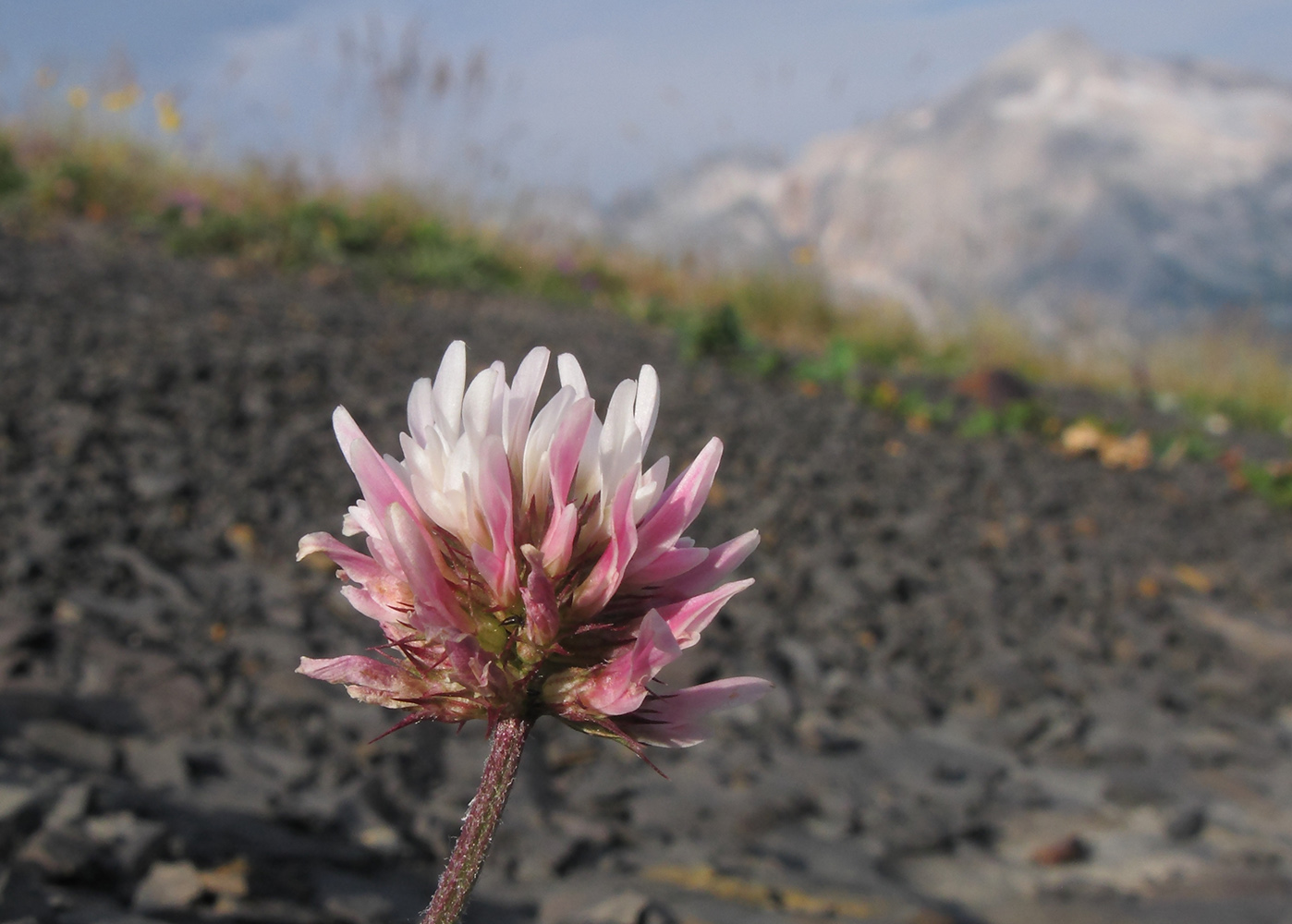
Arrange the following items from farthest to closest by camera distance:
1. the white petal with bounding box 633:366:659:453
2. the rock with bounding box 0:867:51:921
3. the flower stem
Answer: the rock with bounding box 0:867:51:921 → the white petal with bounding box 633:366:659:453 → the flower stem

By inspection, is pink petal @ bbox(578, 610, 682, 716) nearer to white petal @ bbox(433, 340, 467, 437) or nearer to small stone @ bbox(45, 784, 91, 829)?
white petal @ bbox(433, 340, 467, 437)

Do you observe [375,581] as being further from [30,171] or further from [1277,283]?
[1277,283]

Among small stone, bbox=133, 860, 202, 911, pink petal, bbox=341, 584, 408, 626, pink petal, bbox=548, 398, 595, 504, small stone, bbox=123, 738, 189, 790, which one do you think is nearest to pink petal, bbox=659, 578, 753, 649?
pink petal, bbox=548, 398, 595, 504

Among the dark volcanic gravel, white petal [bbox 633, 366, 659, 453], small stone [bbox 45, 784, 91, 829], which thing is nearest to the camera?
A: white petal [bbox 633, 366, 659, 453]

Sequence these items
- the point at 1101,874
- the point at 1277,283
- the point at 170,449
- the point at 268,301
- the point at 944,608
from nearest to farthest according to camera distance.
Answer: the point at 1101,874
the point at 170,449
the point at 944,608
the point at 268,301
the point at 1277,283

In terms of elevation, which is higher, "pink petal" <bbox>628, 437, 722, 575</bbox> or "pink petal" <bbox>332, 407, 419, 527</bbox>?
"pink petal" <bbox>628, 437, 722, 575</bbox>

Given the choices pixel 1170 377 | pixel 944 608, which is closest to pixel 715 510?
pixel 944 608
